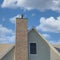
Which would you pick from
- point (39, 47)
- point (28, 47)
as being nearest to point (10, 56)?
point (28, 47)

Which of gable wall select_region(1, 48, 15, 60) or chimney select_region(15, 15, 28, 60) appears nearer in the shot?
chimney select_region(15, 15, 28, 60)

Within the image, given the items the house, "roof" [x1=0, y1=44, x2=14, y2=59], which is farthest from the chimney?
"roof" [x1=0, y1=44, x2=14, y2=59]

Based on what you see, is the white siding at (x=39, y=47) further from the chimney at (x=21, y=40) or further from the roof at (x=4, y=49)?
the roof at (x=4, y=49)

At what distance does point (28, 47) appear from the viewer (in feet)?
131

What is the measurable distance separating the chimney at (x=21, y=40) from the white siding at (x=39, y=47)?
0.95m

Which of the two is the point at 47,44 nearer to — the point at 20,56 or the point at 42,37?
the point at 42,37

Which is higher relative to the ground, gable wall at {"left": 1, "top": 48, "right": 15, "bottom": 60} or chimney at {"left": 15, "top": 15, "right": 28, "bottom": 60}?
chimney at {"left": 15, "top": 15, "right": 28, "bottom": 60}

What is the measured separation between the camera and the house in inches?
1539

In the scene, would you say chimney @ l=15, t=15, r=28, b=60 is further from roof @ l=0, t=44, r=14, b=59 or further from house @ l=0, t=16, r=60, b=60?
Result: roof @ l=0, t=44, r=14, b=59

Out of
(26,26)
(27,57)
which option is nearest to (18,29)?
(26,26)

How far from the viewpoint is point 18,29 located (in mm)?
39406

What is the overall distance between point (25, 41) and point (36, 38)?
1617mm

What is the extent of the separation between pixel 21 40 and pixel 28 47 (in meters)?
1.45

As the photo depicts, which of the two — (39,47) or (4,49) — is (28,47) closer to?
(39,47)
